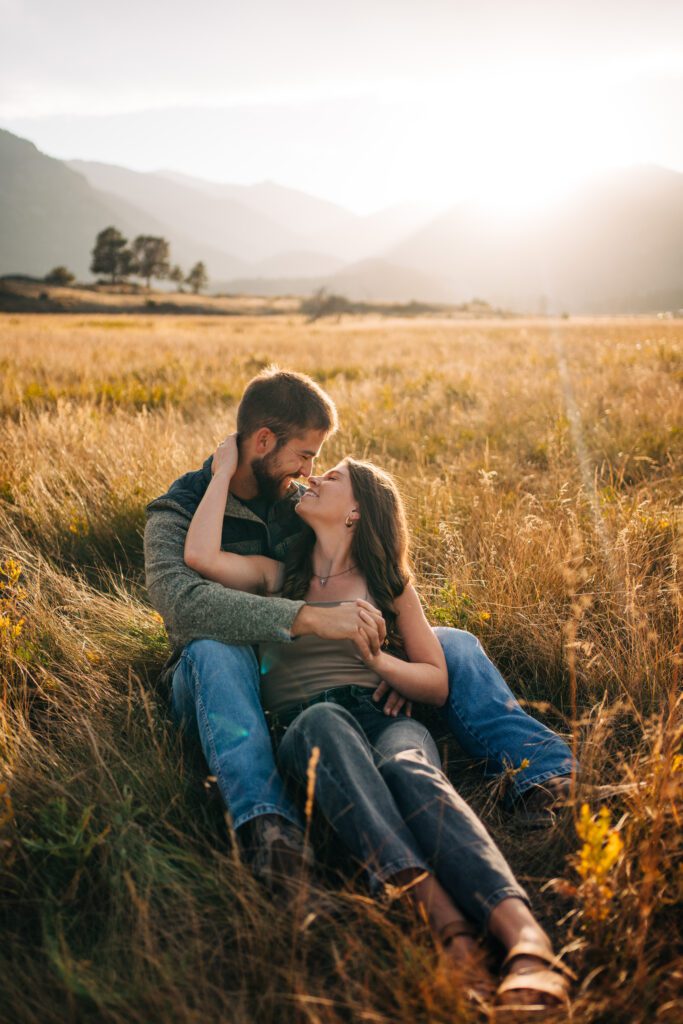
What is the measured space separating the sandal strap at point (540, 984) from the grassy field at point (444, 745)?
0.06 m

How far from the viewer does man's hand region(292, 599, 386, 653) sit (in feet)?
8.01

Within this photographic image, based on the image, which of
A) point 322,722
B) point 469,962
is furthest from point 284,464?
point 469,962

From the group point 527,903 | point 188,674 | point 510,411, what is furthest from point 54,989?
point 510,411

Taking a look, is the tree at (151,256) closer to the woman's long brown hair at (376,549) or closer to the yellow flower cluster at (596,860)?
the woman's long brown hair at (376,549)

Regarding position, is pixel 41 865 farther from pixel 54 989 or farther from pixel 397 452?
pixel 397 452

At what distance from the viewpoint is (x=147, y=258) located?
3610 inches

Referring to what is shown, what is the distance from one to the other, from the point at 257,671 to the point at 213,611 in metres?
0.32

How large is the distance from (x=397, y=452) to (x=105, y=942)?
197 inches

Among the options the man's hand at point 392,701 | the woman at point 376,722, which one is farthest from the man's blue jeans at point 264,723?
the man's hand at point 392,701

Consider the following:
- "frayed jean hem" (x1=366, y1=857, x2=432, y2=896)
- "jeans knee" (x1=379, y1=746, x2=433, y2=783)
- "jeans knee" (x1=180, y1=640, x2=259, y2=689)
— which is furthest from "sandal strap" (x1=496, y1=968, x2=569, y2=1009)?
"jeans knee" (x1=180, y1=640, x2=259, y2=689)

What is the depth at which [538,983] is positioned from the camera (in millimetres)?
1519

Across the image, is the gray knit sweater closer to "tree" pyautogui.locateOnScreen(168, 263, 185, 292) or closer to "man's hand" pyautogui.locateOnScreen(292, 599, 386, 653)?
"man's hand" pyautogui.locateOnScreen(292, 599, 386, 653)

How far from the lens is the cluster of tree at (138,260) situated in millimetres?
83812

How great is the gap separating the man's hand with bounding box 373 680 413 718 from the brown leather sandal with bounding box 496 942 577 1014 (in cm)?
97
